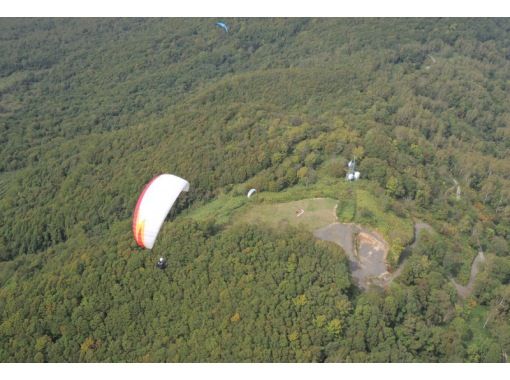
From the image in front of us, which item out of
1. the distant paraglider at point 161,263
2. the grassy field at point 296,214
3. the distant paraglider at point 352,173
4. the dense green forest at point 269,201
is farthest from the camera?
the distant paraglider at point 352,173

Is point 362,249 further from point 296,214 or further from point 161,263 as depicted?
point 161,263

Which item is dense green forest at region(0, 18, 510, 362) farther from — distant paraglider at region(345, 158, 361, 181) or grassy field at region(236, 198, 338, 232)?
grassy field at region(236, 198, 338, 232)

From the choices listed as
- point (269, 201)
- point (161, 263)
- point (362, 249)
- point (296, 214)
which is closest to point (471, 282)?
point (362, 249)

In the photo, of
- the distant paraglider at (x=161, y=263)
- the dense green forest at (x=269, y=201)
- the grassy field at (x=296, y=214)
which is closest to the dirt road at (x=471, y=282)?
the dense green forest at (x=269, y=201)

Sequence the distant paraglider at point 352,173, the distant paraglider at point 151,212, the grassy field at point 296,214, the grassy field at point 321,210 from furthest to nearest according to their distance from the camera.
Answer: the distant paraglider at point 352,173 → the grassy field at point 296,214 → the grassy field at point 321,210 → the distant paraglider at point 151,212

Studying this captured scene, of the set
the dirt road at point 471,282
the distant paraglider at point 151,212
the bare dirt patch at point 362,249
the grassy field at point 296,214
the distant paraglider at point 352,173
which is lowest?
the dirt road at point 471,282

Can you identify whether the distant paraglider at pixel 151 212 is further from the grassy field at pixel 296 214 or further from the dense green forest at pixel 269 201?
the grassy field at pixel 296 214
